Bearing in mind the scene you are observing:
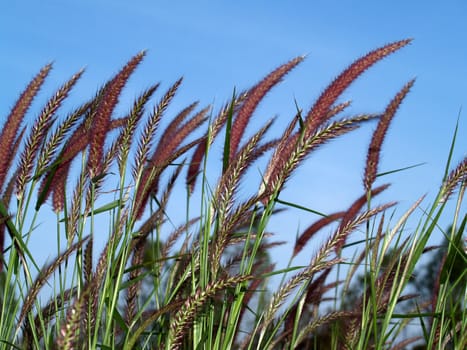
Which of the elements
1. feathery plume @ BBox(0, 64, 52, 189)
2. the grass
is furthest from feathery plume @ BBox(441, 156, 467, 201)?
feathery plume @ BBox(0, 64, 52, 189)

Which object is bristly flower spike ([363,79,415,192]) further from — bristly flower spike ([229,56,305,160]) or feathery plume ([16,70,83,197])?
feathery plume ([16,70,83,197])

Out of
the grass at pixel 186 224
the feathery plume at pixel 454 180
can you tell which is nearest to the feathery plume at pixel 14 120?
the grass at pixel 186 224

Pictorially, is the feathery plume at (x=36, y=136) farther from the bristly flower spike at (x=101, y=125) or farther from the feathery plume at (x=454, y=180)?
the feathery plume at (x=454, y=180)

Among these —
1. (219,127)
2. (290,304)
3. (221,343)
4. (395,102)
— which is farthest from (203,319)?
(395,102)

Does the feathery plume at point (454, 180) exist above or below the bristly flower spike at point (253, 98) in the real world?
below

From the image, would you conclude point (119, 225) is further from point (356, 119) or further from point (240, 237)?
point (356, 119)

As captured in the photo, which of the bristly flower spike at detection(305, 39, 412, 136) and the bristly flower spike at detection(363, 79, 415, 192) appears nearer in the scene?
the bristly flower spike at detection(305, 39, 412, 136)

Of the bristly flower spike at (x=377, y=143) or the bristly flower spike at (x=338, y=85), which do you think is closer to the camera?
the bristly flower spike at (x=338, y=85)

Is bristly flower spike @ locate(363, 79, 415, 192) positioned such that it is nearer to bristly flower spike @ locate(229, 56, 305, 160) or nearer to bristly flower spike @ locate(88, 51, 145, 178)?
bristly flower spike @ locate(229, 56, 305, 160)

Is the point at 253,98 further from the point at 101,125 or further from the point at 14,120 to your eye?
the point at 14,120

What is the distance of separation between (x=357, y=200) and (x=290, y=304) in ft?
2.19

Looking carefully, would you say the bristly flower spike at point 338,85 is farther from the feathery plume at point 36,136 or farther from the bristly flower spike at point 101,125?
the feathery plume at point 36,136

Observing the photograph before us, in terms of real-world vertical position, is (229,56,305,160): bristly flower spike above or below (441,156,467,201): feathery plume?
above

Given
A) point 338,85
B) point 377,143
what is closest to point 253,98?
point 338,85
